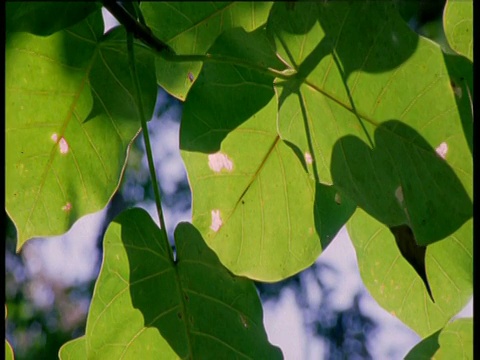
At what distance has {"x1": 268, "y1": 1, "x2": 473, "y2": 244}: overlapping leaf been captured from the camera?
603 mm

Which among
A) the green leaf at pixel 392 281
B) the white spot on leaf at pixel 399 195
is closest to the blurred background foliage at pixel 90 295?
the green leaf at pixel 392 281

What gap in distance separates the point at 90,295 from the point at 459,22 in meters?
1.76

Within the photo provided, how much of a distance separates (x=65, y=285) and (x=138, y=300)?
1.57 metres

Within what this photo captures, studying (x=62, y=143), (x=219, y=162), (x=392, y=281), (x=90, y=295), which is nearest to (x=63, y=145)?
(x=62, y=143)

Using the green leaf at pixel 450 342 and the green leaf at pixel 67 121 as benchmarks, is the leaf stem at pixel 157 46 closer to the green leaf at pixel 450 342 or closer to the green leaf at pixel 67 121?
the green leaf at pixel 67 121

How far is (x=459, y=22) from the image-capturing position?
0.65m

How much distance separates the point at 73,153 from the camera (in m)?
0.75

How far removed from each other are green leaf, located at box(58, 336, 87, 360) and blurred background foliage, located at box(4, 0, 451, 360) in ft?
3.48

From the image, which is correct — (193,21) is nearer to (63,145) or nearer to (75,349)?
(63,145)

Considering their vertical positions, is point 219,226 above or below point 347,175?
below

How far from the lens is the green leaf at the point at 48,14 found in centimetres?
53

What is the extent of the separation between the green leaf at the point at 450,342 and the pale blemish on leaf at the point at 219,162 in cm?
28

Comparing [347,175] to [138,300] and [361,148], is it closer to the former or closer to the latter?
[361,148]

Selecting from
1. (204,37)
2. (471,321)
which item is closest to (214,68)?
(204,37)
